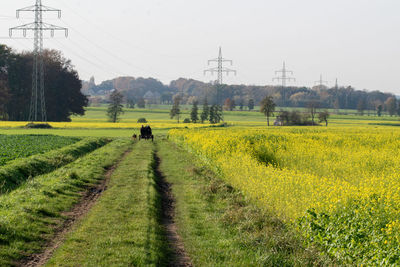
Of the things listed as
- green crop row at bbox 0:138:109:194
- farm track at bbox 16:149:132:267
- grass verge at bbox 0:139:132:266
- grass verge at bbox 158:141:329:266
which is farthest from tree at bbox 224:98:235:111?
grass verge at bbox 158:141:329:266

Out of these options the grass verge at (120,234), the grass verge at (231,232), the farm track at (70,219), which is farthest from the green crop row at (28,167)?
the grass verge at (231,232)

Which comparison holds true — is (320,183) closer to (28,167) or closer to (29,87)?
(28,167)

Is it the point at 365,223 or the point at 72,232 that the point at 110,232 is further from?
the point at 365,223

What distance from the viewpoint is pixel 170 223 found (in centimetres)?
1278

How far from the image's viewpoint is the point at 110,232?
11164 millimetres

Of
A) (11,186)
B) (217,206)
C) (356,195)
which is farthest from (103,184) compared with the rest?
(356,195)

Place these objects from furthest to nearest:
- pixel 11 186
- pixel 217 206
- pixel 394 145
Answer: pixel 394 145, pixel 11 186, pixel 217 206

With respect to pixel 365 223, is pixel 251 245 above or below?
below

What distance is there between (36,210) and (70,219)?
1129 mm

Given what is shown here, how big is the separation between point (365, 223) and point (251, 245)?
111 inches

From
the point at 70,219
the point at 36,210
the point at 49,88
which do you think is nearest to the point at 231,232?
the point at 70,219

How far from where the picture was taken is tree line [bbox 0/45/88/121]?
305 feet

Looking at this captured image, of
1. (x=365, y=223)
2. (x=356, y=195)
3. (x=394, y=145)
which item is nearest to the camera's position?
(x=365, y=223)

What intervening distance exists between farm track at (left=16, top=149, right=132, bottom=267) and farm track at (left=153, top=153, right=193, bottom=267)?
8.05 feet
